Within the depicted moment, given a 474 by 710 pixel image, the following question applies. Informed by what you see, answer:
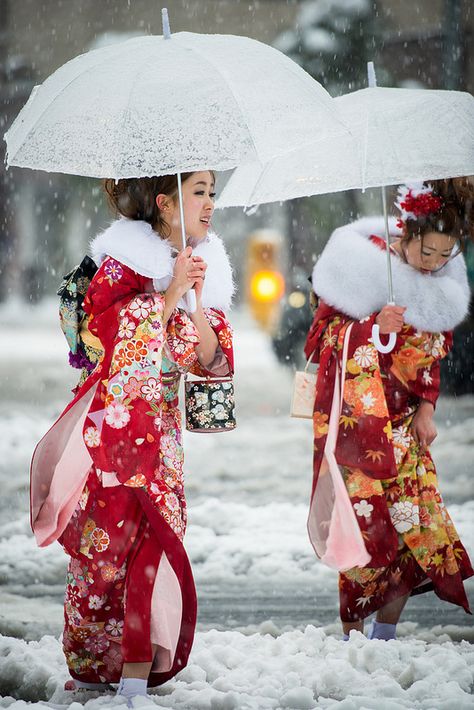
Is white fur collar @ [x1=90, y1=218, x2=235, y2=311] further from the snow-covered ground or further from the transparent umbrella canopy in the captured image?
the snow-covered ground

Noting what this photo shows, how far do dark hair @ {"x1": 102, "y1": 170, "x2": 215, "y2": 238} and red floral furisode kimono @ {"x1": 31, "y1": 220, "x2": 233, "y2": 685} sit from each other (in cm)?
9

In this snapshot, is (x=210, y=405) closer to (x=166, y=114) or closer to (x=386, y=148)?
(x=166, y=114)

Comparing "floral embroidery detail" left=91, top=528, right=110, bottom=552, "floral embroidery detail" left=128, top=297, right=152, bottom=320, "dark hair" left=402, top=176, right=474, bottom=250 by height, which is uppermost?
"dark hair" left=402, top=176, right=474, bottom=250

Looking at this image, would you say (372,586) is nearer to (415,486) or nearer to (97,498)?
(415,486)

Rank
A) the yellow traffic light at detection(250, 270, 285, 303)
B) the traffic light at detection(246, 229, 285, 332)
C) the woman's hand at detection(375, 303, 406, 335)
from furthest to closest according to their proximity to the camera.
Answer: the traffic light at detection(246, 229, 285, 332)
the yellow traffic light at detection(250, 270, 285, 303)
the woman's hand at detection(375, 303, 406, 335)

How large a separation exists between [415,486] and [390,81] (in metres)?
12.1

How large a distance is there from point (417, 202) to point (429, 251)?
0.69ft

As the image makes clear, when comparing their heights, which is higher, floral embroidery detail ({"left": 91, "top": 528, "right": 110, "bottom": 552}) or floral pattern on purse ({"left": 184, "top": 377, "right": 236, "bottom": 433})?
floral pattern on purse ({"left": 184, "top": 377, "right": 236, "bottom": 433})

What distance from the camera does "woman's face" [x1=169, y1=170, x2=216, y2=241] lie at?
3787 millimetres

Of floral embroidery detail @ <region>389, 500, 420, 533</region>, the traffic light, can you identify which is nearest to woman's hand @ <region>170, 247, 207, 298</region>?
floral embroidery detail @ <region>389, 500, 420, 533</region>

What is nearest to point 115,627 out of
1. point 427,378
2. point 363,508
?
point 363,508

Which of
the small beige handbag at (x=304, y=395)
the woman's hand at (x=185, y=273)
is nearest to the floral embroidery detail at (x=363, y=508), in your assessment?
the small beige handbag at (x=304, y=395)

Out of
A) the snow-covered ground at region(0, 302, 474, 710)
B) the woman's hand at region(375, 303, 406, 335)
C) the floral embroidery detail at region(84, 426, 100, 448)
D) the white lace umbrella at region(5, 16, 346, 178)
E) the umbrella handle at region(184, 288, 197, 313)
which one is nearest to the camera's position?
the white lace umbrella at region(5, 16, 346, 178)

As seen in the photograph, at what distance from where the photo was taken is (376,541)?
4.41 metres
